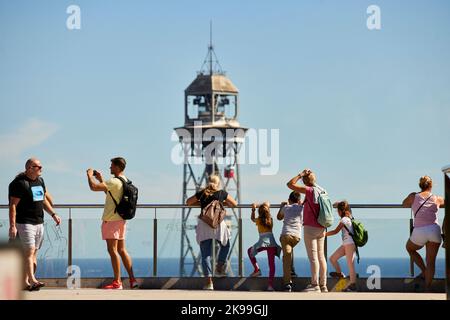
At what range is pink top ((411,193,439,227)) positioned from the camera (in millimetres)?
13367

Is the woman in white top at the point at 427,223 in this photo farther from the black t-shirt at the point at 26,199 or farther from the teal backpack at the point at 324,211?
the black t-shirt at the point at 26,199

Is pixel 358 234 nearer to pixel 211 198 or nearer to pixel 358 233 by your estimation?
pixel 358 233

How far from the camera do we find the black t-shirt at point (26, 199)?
40.8 ft

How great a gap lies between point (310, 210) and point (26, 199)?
381 cm

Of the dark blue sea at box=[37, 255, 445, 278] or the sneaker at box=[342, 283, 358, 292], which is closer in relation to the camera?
the sneaker at box=[342, 283, 358, 292]

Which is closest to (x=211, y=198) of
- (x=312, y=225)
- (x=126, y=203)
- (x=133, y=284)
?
(x=126, y=203)

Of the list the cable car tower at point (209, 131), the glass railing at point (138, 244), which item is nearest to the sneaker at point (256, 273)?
the glass railing at point (138, 244)

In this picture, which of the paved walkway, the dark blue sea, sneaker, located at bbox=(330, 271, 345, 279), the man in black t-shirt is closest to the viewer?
the paved walkway

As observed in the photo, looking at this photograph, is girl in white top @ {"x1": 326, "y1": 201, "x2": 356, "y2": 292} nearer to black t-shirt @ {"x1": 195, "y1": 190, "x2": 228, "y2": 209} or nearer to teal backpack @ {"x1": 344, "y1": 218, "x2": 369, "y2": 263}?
teal backpack @ {"x1": 344, "y1": 218, "x2": 369, "y2": 263}

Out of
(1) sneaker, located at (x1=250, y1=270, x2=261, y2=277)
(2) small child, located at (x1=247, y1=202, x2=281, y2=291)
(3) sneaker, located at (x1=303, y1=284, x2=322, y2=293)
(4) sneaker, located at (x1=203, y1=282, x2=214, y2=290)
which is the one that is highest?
(2) small child, located at (x1=247, y1=202, x2=281, y2=291)

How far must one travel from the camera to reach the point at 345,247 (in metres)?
14.2

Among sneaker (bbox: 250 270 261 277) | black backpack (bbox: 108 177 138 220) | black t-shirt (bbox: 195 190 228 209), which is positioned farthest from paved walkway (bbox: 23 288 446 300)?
black t-shirt (bbox: 195 190 228 209)

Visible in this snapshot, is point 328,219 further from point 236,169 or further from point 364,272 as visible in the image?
point 236,169

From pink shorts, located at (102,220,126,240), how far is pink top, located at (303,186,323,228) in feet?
8.32
